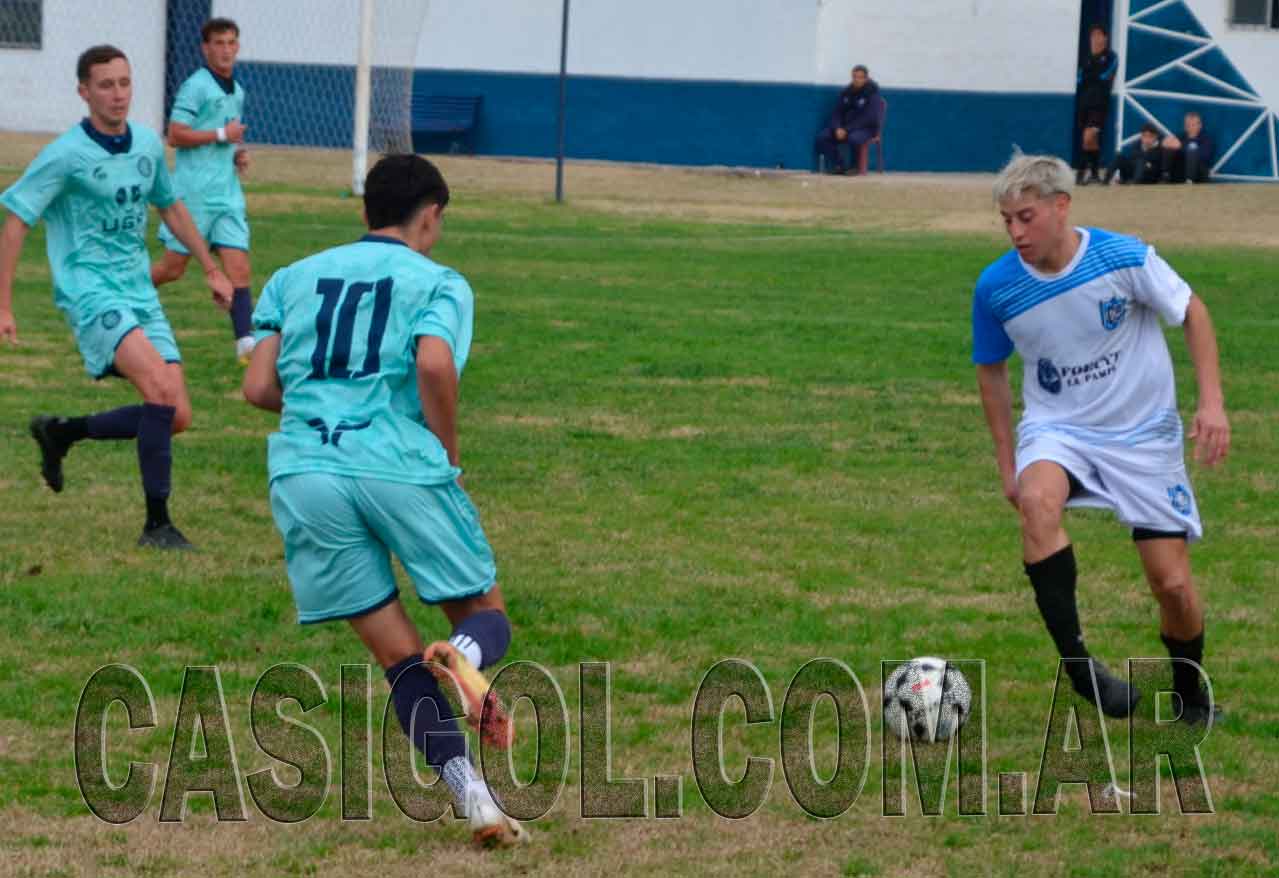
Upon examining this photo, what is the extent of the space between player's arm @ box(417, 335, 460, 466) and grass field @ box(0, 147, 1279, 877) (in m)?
1.07

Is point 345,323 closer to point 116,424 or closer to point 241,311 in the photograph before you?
point 116,424

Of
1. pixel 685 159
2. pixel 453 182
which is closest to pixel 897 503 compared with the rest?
pixel 453 182

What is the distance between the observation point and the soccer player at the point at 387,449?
487 cm

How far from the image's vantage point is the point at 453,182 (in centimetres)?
2895

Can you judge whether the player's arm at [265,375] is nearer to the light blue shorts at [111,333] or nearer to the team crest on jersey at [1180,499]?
the team crest on jersey at [1180,499]

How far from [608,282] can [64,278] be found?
998cm

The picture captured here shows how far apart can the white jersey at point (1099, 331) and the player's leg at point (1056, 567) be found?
0.61 feet

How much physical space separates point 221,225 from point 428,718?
8.93 m

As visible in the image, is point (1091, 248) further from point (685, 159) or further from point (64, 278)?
point (685, 159)

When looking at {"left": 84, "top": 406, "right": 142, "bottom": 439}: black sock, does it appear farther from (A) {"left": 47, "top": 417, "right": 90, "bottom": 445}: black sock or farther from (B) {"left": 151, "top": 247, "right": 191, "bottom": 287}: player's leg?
(B) {"left": 151, "top": 247, "right": 191, "bottom": 287}: player's leg

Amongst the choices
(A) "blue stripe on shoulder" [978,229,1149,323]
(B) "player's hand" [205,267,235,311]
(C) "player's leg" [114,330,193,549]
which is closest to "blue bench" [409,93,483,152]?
(B) "player's hand" [205,267,235,311]

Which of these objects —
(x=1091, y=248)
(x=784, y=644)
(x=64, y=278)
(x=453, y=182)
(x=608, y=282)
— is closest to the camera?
(x=1091, y=248)

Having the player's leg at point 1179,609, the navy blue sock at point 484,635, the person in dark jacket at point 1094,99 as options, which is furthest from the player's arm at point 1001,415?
the person in dark jacket at point 1094,99

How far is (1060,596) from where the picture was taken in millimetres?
5914
